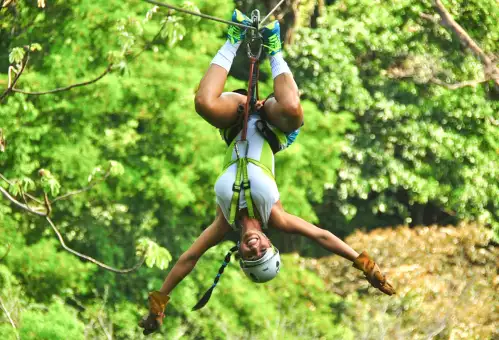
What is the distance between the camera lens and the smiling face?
207 inches

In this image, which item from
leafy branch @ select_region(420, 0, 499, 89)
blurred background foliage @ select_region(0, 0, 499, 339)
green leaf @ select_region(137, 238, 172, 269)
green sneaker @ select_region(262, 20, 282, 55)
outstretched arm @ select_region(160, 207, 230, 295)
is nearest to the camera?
green sneaker @ select_region(262, 20, 282, 55)

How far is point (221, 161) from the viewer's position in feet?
48.5

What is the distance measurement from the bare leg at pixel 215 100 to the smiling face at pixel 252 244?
0.55 m

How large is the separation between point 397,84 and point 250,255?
12565 mm

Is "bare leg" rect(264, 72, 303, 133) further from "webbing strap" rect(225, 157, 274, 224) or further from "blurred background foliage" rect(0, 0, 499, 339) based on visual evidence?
"blurred background foliage" rect(0, 0, 499, 339)

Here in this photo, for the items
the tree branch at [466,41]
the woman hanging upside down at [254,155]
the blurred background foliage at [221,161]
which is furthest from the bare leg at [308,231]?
the tree branch at [466,41]

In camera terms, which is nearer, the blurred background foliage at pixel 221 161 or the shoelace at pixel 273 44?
the shoelace at pixel 273 44

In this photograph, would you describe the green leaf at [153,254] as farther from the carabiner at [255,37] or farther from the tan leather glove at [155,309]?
the carabiner at [255,37]

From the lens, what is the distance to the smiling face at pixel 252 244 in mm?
5258

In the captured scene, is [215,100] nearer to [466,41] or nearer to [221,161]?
[466,41]

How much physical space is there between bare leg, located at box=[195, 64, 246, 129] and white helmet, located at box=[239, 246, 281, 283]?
27.2 inches

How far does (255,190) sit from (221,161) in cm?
969

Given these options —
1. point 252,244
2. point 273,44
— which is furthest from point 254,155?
point 273,44

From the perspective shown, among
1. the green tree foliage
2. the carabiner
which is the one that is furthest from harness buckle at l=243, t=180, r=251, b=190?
the green tree foliage
